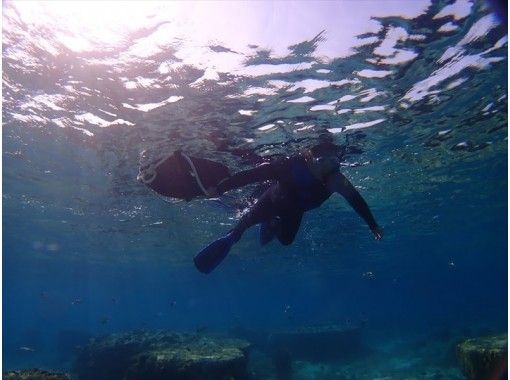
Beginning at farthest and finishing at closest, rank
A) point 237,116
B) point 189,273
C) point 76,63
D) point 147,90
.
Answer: point 189,273
point 237,116
point 147,90
point 76,63

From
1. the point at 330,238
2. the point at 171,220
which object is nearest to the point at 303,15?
the point at 171,220

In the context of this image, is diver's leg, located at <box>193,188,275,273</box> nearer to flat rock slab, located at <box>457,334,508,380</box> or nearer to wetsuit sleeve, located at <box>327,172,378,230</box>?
wetsuit sleeve, located at <box>327,172,378,230</box>

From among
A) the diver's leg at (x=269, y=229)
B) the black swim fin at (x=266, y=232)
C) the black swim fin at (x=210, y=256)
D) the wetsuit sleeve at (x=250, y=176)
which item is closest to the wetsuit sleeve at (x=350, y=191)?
the wetsuit sleeve at (x=250, y=176)

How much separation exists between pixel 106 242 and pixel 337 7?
34875 millimetres

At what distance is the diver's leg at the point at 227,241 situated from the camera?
6.98m

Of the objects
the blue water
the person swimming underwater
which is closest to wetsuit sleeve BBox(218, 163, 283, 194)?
the person swimming underwater

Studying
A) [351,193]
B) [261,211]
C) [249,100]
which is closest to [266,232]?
[261,211]

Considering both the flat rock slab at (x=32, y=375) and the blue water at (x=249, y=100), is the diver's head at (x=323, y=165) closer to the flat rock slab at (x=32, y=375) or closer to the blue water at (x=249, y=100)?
the blue water at (x=249, y=100)

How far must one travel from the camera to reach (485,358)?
8.47 m

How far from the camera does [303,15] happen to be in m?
8.95

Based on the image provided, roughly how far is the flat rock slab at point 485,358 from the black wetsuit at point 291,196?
14.4 feet

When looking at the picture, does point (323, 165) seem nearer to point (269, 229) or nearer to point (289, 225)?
point (289, 225)

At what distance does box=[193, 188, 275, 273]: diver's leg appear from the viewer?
6984mm

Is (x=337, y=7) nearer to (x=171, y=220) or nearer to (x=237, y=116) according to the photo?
(x=237, y=116)
